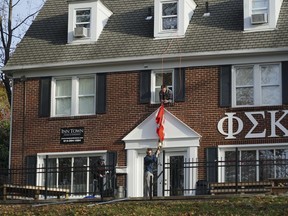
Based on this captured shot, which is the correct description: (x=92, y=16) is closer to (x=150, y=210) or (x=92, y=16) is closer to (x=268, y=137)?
(x=268, y=137)

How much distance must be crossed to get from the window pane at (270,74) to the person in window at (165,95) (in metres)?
3.45

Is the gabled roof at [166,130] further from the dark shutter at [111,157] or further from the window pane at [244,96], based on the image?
the window pane at [244,96]

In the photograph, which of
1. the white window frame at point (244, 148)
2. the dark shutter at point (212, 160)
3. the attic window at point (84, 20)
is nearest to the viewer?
the white window frame at point (244, 148)

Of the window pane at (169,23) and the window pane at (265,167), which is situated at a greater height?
the window pane at (169,23)

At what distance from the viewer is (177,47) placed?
32.5 meters

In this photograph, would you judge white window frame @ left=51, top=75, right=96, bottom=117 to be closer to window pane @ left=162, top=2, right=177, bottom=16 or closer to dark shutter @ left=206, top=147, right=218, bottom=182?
window pane @ left=162, top=2, right=177, bottom=16

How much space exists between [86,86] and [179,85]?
3808 mm

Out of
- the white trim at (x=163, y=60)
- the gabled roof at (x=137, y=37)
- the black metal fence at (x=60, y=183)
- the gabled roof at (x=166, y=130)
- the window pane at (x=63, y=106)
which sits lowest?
the black metal fence at (x=60, y=183)

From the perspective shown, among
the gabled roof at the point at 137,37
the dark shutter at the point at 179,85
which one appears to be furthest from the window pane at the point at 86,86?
the dark shutter at the point at 179,85

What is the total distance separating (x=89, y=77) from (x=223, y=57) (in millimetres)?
5438

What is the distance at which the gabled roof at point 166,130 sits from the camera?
3155 centimetres

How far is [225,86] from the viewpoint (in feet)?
103

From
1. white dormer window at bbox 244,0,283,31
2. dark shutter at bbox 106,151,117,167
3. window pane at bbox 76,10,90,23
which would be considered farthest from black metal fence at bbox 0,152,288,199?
window pane at bbox 76,10,90,23

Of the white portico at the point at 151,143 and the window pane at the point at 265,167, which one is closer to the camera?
the window pane at the point at 265,167
